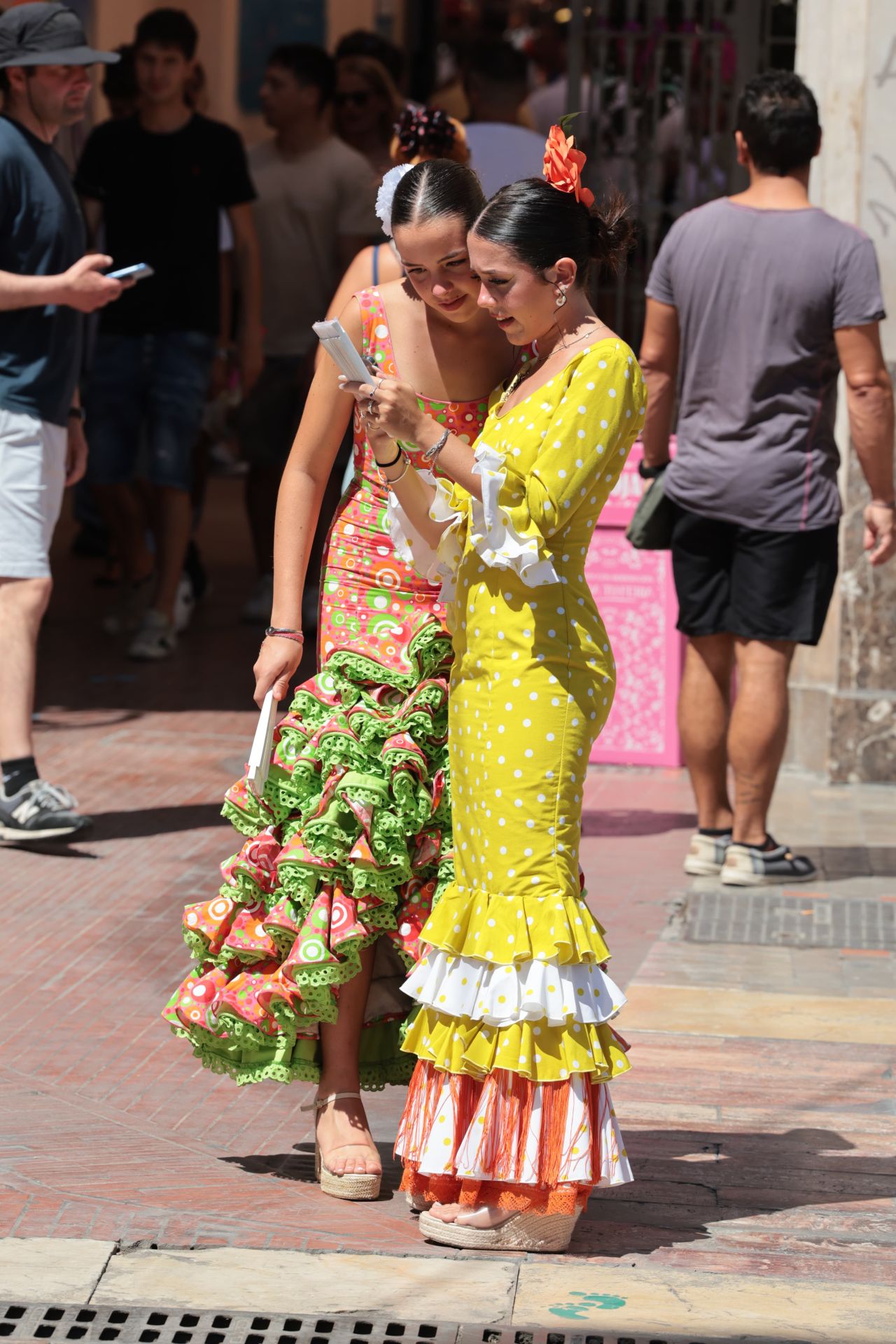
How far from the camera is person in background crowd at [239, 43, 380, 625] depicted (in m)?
9.59

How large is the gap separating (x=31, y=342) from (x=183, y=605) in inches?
136

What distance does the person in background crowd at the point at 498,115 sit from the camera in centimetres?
823

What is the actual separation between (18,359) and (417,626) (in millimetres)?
2976

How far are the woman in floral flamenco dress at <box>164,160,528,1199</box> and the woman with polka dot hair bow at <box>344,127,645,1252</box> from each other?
0.16 metres

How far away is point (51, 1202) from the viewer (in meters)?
3.79

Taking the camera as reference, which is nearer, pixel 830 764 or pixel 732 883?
pixel 732 883

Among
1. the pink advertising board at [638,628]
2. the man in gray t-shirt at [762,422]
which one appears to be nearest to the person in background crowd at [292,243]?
the pink advertising board at [638,628]

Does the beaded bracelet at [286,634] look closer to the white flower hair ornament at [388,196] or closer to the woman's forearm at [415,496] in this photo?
the woman's forearm at [415,496]

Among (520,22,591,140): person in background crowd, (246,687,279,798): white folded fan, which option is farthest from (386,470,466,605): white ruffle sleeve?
(520,22,591,140): person in background crowd

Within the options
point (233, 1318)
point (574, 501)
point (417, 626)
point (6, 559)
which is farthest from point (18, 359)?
point (233, 1318)

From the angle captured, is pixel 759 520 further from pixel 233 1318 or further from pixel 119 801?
pixel 233 1318

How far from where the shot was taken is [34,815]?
20.9 feet

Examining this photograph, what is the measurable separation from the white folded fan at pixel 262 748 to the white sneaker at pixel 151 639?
17.9 ft

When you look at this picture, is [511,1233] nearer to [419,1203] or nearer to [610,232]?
[419,1203]
